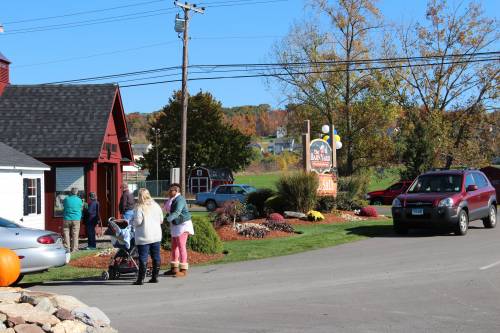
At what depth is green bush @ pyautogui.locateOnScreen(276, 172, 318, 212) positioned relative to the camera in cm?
2298

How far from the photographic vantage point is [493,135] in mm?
46188

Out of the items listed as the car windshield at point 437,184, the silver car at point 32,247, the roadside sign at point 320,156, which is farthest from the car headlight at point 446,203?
the silver car at point 32,247

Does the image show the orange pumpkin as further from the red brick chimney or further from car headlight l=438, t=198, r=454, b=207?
the red brick chimney

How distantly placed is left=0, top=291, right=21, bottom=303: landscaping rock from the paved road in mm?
1258

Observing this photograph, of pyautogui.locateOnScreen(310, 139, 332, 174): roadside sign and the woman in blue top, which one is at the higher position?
pyautogui.locateOnScreen(310, 139, 332, 174): roadside sign

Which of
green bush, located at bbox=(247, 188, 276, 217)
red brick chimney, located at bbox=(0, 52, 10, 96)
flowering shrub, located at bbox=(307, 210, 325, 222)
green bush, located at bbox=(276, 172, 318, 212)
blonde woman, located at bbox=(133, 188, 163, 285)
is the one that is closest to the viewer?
blonde woman, located at bbox=(133, 188, 163, 285)

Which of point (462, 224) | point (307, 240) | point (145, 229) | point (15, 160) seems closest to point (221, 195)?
point (15, 160)

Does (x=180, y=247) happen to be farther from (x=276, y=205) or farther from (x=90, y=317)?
(x=276, y=205)

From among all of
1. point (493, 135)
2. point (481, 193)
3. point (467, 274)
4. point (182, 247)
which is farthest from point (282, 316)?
point (493, 135)

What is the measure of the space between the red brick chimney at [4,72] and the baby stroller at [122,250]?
52.1 feet

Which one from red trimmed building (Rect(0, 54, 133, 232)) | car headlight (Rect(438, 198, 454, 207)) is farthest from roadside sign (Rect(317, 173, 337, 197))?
red trimmed building (Rect(0, 54, 133, 232))

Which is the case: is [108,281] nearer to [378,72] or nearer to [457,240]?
[457,240]

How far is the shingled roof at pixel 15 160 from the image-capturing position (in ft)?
63.4

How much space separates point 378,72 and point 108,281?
3594 cm
